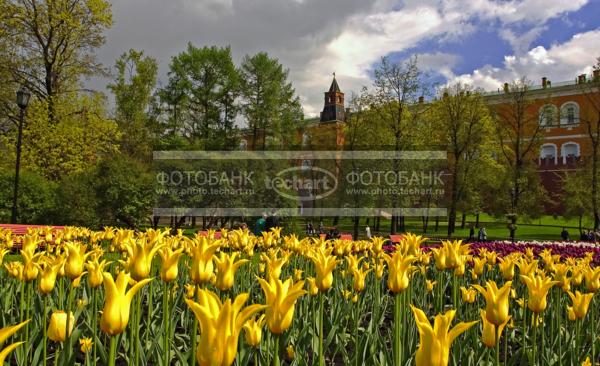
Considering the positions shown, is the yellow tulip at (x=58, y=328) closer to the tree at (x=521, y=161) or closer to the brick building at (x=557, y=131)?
the tree at (x=521, y=161)

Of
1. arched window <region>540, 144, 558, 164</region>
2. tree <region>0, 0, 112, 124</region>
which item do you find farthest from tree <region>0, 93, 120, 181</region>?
arched window <region>540, 144, 558, 164</region>

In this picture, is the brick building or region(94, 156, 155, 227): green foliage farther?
the brick building

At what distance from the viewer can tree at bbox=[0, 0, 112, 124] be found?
23.4m

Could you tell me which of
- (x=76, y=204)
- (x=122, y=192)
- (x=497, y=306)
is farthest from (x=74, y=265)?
(x=122, y=192)

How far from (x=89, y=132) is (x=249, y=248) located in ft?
69.2

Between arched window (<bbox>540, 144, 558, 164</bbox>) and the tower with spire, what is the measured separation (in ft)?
109

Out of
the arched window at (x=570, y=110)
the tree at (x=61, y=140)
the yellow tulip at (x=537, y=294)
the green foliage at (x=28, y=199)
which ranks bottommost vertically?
the yellow tulip at (x=537, y=294)

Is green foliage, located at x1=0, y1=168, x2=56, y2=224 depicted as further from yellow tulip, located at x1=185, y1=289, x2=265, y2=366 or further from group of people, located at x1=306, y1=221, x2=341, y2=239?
yellow tulip, located at x1=185, y1=289, x2=265, y2=366

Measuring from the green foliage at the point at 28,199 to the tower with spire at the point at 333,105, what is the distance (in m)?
63.1

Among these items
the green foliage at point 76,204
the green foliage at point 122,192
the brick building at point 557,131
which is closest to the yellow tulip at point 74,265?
the green foliage at point 76,204

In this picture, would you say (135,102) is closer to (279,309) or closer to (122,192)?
(122,192)

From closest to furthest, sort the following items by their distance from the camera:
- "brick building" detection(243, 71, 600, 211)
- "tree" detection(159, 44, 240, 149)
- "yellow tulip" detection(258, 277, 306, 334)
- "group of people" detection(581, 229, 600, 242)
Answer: "yellow tulip" detection(258, 277, 306, 334) → "group of people" detection(581, 229, 600, 242) → "tree" detection(159, 44, 240, 149) → "brick building" detection(243, 71, 600, 211)

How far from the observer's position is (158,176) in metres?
23.3

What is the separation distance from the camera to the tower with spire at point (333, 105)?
8112 cm
